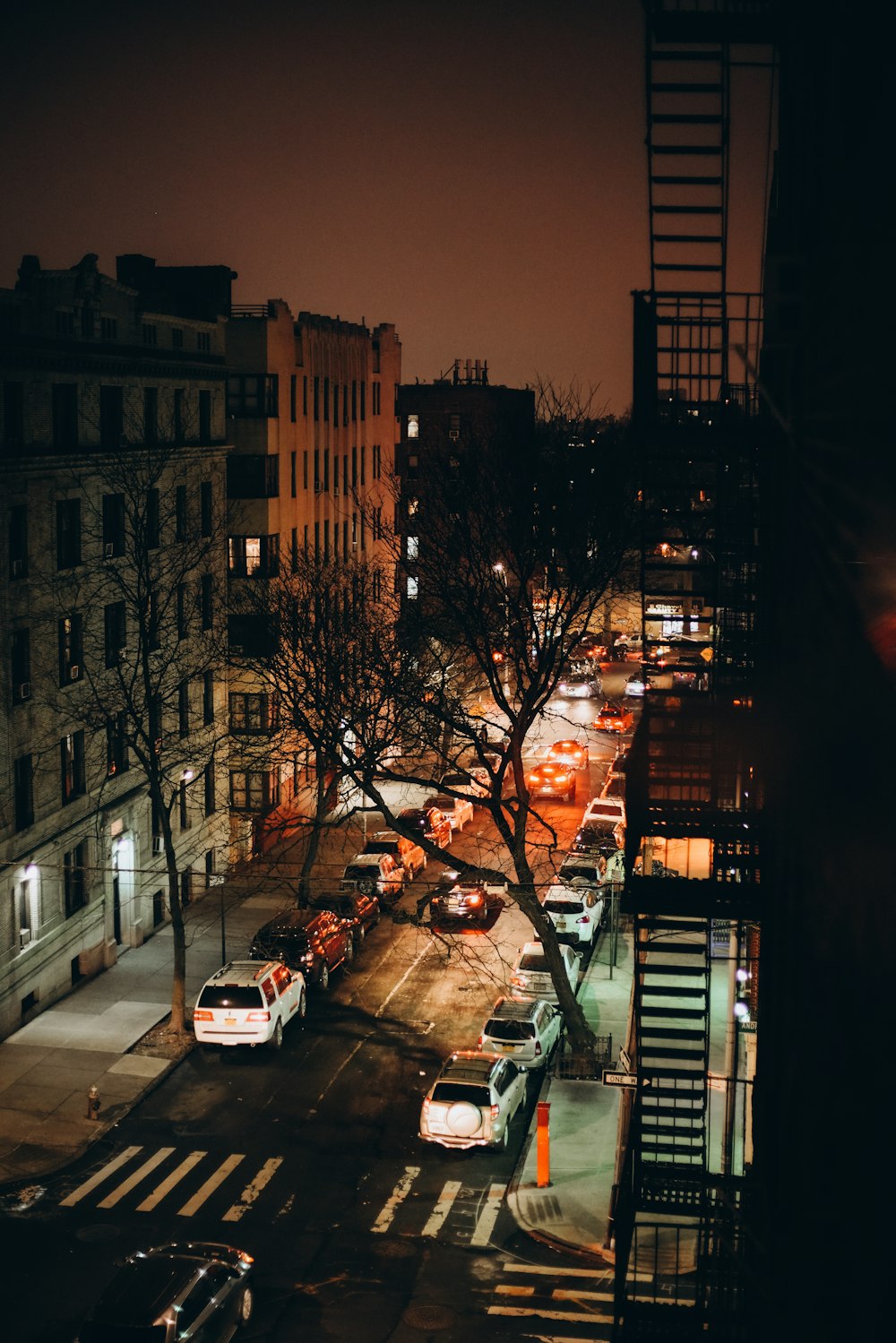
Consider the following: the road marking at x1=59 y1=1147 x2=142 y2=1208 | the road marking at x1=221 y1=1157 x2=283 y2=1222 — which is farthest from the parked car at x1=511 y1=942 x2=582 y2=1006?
the road marking at x1=59 y1=1147 x2=142 y2=1208

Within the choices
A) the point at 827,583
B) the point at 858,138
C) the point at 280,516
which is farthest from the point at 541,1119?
the point at 280,516

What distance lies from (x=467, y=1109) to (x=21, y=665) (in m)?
13.2

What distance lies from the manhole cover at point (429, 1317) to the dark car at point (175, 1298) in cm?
208

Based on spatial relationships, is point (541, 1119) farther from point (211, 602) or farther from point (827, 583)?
point (211, 602)

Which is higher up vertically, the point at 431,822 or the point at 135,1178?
the point at 431,822

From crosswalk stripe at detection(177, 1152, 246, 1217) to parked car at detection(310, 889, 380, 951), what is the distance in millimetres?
10571

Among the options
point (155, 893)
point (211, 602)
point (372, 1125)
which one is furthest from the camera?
point (211, 602)

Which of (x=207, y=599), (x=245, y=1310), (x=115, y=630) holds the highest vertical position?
(x=207, y=599)

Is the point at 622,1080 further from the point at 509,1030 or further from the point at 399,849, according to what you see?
the point at 399,849

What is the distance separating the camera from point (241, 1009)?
2814 cm

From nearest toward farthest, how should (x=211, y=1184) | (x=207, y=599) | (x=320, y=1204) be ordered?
(x=320, y=1204) < (x=211, y=1184) < (x=207, y=599)

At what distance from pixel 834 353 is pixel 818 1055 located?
212 inches

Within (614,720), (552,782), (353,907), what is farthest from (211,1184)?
(614,720)

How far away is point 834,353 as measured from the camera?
1112 centimetres
